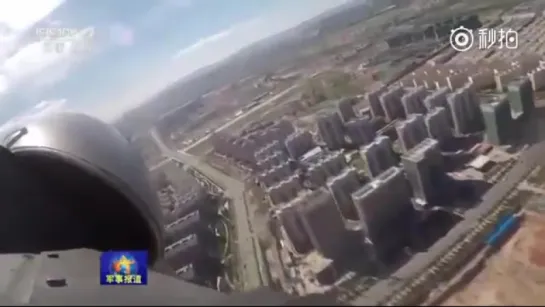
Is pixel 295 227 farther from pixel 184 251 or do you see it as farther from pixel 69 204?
pixel 69 204

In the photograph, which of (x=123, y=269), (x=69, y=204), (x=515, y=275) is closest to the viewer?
(x=123, y=269)

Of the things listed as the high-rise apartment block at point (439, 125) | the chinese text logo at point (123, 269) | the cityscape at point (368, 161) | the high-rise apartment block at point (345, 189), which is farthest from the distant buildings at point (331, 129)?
the chinese text logo at point (123, 269)

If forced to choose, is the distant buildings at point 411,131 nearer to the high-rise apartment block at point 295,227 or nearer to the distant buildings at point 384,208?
the distant buildings at point 384,208

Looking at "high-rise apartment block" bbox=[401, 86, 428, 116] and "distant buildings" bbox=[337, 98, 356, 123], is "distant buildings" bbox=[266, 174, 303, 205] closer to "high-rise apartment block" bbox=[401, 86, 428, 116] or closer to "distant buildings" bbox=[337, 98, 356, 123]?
"distant buildings" bbox=[337, 98, 356, 123]

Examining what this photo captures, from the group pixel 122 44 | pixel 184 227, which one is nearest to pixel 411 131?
pixel 184 227

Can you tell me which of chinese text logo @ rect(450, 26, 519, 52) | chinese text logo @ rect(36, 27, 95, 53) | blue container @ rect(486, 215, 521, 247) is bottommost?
blue container @ rect(486, 215, 521, 247)

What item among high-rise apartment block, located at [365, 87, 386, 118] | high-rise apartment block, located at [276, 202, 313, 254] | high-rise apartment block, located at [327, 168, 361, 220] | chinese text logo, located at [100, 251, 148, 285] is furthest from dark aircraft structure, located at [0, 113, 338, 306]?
high-rise apartment block, located at [365, 87, 386, 118]
